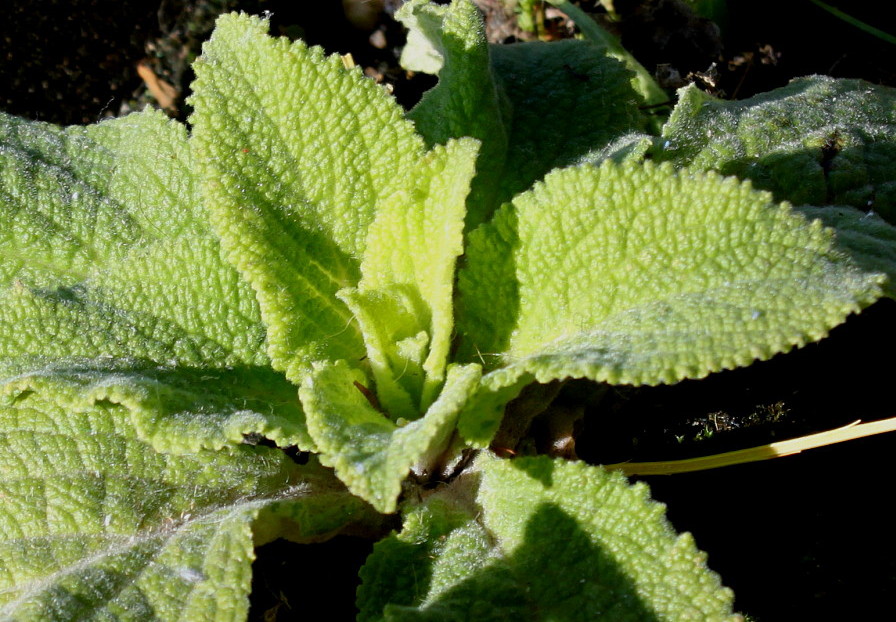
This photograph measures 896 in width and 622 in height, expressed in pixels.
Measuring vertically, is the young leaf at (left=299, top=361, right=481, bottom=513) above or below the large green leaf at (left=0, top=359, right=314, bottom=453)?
below

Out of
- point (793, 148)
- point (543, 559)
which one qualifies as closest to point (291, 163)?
point (543, 559)

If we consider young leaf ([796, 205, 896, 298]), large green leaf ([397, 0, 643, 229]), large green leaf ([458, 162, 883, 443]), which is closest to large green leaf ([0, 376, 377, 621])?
large green leaf ([458, 162, 883, 443])

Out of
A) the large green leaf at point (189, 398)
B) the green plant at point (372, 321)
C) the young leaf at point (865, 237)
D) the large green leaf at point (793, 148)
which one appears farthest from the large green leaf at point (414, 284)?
the young leaf at point (865, 237)

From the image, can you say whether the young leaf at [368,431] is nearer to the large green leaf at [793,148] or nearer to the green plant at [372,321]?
the green plant at [372,321]

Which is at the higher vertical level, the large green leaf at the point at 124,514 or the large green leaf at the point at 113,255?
the large green leaf at the point at 113,255

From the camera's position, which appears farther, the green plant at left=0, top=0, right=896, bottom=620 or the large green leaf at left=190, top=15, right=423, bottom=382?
the large green leaf at left=190, top=15, right=423, bottom=382

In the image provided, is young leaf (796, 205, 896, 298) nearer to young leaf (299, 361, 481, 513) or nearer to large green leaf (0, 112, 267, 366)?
young leaf (299, 361, 481, 513)

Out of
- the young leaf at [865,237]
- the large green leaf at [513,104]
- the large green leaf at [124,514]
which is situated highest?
the large green leaf at [513,104]

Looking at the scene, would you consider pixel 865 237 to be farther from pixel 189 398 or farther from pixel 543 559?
pixel 189 398
